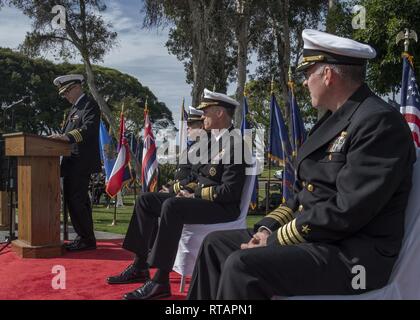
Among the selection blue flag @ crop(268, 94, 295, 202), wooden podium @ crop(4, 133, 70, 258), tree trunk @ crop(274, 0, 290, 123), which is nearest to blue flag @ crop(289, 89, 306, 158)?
blue flag @ crop(268, 94, 295, 202)

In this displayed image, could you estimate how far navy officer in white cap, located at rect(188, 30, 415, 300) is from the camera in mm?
1990

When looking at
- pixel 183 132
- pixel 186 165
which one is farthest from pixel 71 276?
pixel 183 132

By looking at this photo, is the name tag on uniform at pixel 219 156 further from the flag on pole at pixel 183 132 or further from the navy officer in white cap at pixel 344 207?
the flag on pole at pixel 183 132

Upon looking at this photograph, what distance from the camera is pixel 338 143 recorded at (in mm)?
2203

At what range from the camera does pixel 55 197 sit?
528 centimetres

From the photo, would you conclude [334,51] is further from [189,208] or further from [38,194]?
[38,194]

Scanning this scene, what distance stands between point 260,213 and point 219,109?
10653 mm

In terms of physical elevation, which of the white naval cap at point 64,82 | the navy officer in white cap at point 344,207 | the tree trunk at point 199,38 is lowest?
the navy officer in white cap at point 344,207

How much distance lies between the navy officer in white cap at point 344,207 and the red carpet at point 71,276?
1675 mm

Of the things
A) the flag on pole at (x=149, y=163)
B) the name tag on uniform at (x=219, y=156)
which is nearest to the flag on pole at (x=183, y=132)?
the flag on pole at (x=149, y=163)

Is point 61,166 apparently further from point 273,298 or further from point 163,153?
point 163,153

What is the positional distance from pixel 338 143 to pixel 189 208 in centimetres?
161

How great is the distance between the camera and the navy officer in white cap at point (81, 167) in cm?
548

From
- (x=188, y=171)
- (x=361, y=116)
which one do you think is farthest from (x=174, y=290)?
(x=361, y=116)
